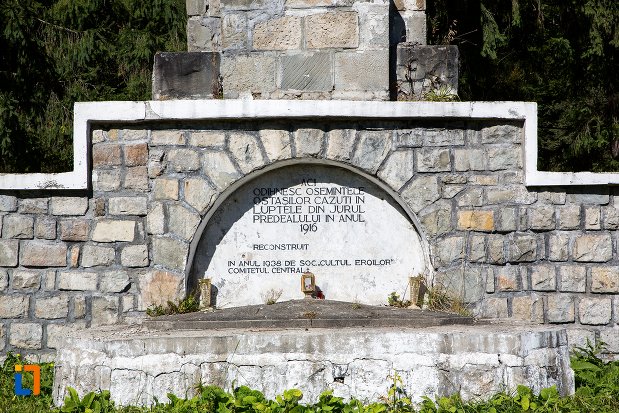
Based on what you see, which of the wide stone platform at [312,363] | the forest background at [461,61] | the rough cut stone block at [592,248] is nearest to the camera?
the wide stone platform at [312,363]

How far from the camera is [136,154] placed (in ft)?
26.7

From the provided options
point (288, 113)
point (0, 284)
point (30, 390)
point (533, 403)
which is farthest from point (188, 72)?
point (533, 403)

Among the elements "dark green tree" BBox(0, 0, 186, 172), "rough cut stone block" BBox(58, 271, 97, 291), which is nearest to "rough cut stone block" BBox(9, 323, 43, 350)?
"rough cut stone block" BBox(58, 271, 97, 291)

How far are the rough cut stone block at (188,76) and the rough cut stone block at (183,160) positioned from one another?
53 centimetres

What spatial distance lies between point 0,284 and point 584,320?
495 cm

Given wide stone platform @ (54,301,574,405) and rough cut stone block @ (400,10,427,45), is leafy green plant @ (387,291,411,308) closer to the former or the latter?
wide stone platform @ (54,301,574,405)

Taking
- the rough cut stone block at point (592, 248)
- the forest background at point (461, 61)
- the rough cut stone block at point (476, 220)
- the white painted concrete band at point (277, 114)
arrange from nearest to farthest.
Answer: the white painted concrete band at point (277, 114), the rough cut stone block at point (476, 220), the rough cut stone block at point (592, 248), the forest background at point (461, 61)

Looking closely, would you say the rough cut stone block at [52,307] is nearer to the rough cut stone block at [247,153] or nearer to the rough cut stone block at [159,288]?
the rough cut stone block at [159,288]

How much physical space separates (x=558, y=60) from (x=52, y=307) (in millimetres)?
11216

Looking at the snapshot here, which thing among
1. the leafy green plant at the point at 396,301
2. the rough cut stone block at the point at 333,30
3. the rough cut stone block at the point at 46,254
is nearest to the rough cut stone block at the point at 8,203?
the rough cut stone block at the point at 46,254

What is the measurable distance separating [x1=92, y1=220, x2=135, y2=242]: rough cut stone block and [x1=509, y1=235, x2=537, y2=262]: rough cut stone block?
317 centimetres

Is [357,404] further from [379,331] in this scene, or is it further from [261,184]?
[261,184]

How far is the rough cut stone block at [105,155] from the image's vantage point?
814 centimetres

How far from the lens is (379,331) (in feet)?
22.0
